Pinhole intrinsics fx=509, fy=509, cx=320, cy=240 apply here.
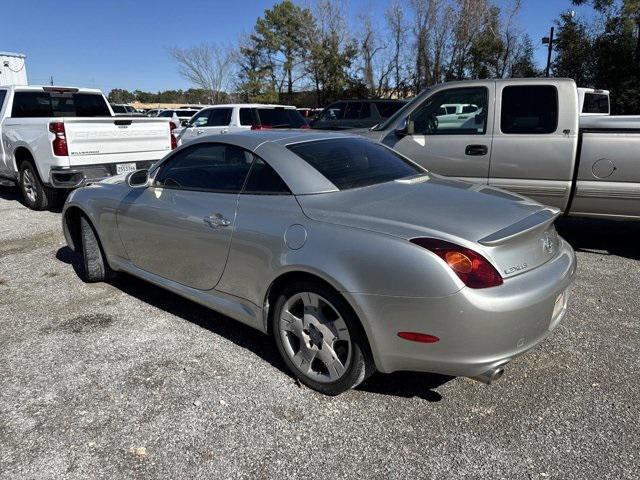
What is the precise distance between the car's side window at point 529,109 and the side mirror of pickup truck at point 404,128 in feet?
3.28

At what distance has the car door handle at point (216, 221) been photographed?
10.7 feet

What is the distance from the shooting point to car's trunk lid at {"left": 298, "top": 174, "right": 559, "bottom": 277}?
8.23ft

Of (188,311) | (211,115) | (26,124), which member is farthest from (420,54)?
(188,311)

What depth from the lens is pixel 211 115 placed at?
42.8ft

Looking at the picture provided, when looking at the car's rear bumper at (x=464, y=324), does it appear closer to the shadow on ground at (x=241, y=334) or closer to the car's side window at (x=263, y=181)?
the shadow on ground at (x=241, y=334)

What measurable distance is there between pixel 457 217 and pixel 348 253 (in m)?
0.61

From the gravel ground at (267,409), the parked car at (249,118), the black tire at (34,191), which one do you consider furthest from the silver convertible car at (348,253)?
the parked car at (249,118)

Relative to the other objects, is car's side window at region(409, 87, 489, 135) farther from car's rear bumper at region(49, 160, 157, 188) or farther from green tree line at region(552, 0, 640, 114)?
green tree line at region(552, 0, 640, 114)

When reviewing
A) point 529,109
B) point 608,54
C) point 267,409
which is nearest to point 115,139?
point 529,109

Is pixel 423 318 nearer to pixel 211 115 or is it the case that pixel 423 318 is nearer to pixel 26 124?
pixel 26 124

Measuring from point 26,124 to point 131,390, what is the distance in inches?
250

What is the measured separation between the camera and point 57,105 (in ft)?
29.3

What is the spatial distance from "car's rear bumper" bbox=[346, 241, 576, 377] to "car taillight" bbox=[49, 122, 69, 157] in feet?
20.0

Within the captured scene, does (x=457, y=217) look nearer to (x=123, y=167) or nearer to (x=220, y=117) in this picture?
(x=123, y=167)
